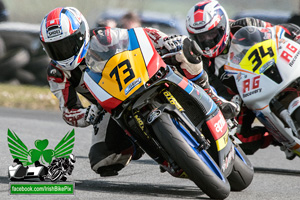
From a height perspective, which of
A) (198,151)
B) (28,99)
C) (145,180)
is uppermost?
Answer: (198,151)

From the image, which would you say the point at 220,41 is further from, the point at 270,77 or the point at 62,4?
the point at 62,4

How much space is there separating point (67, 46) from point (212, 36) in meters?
2.16

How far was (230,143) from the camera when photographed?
5.66 meters

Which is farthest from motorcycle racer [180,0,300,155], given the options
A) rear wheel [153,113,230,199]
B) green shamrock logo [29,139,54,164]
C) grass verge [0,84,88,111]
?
grass verge [0,84,88,111]

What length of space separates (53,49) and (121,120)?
888 mm

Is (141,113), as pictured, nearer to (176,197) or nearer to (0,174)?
(176,197)

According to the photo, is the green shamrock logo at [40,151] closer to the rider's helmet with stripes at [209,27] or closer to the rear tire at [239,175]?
the rear tire at [239,175]

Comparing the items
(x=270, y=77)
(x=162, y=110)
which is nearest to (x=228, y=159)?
(x=162, y=110)

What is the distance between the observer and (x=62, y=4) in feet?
61.4

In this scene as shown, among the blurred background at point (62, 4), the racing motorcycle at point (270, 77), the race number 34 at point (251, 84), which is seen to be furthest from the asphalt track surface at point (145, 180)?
the blurred background at point (62, 4)

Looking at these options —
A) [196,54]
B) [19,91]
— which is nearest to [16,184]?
[196,54]

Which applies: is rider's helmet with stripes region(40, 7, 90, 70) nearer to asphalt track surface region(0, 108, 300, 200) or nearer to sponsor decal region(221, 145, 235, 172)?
asphalt track surface region(0, 108, 300, 200)

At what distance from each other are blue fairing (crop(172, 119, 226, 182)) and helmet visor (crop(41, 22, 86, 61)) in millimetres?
1208

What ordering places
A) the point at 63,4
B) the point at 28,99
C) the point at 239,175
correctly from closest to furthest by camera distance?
the point at 239,175 < the point at 28,99 < the point at 63,4
